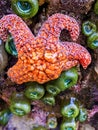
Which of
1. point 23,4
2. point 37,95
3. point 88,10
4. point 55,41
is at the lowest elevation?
point 37,95

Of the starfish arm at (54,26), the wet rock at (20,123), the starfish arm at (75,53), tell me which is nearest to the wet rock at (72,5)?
the starfish arm at (54,26)

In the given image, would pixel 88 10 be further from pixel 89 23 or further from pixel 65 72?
pixel 65 72

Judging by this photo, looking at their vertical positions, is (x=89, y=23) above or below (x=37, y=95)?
above

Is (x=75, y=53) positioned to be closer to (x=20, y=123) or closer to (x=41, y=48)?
(x=41, y=48)

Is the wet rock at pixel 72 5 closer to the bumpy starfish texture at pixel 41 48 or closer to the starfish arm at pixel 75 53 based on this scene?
the bumpy starfish texture at pixel 41 48

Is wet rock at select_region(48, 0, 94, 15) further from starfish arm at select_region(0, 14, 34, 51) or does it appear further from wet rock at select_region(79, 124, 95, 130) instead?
wet rock at select_region(79, 124, 95, 130)

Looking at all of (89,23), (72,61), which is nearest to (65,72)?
(72,61)

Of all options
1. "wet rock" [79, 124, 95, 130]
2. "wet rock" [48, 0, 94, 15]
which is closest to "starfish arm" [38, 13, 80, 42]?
"wet rock" [48, 0, 94, 15]

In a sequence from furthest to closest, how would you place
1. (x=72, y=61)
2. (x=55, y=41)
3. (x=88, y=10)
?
(x=88, y=10) → (x=72, y=61) → (x=55, y=41)
